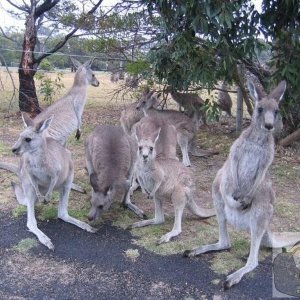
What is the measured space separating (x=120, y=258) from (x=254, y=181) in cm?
128

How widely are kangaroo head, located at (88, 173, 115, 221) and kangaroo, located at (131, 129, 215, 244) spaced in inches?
13.5

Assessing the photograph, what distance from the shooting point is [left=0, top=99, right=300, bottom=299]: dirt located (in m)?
3.28

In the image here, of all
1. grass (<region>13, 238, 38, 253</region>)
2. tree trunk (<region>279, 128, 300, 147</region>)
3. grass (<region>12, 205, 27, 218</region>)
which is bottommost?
grass (<region>13, 238, 38, 253</region>)

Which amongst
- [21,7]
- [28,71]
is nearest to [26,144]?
[28,71]

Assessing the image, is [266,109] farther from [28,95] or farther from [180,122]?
[28,95]

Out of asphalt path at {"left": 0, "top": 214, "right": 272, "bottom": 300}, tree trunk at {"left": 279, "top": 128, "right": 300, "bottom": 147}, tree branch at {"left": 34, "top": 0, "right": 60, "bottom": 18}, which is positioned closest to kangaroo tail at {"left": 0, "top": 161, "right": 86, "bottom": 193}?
asphalt path at {"left": 0, "top": 214, "right": 272, "bottom": 300}

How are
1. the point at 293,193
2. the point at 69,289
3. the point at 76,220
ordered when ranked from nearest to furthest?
1. the point at 69,289
2. the point at 76,220
3. the point at 293,193

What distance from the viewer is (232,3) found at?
15.2 feet

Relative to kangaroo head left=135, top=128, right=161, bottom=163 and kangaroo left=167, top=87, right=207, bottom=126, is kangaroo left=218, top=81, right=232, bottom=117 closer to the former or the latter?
kangaroo left=167, top=87, right=207, bottom=126

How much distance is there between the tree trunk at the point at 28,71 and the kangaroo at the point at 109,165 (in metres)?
4.48

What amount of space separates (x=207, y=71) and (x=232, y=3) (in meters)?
1.22

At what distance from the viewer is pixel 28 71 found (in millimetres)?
9469

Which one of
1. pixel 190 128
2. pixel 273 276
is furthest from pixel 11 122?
pixel 273 276

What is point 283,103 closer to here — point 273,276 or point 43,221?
point 273,276
